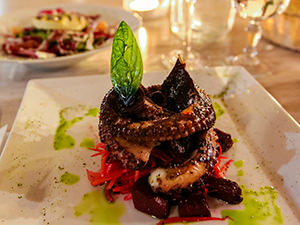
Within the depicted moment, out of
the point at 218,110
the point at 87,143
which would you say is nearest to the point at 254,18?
the point at 218,110

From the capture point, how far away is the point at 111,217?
1597mm

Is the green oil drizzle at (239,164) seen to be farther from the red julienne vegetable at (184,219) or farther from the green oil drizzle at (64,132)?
the green oil drizzle at (64,132)

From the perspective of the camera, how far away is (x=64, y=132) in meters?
2.26

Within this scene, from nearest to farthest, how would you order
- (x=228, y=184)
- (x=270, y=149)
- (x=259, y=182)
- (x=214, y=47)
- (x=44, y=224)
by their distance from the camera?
(x=44, y=224) < (x=228, y=184) < (x=259, y=182) < (x=270, y=149) < (x=214, y=47)

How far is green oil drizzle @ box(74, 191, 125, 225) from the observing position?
158cm

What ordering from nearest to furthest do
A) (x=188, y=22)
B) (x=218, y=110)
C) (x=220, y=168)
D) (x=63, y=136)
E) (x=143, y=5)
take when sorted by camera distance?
(x=220, y=168), (x=63, y=136), (x=218, y=110), (x=188, y=22), (x=143, y=5)

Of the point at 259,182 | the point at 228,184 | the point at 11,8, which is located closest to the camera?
the point at 228,184

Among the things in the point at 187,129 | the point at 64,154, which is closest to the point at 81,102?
the point at 64,154

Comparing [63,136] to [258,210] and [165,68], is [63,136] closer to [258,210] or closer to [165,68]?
[258,210]

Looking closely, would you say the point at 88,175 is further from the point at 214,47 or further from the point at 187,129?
the point at 214,47

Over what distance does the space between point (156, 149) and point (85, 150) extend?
0.57 meters

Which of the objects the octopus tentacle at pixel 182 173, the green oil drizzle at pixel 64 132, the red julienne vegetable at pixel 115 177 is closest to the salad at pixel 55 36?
the green oil drizzle at pixel 64 132

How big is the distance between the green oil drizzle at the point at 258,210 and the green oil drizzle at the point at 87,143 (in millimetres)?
1024

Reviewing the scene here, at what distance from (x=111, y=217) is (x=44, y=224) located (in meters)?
0.34
